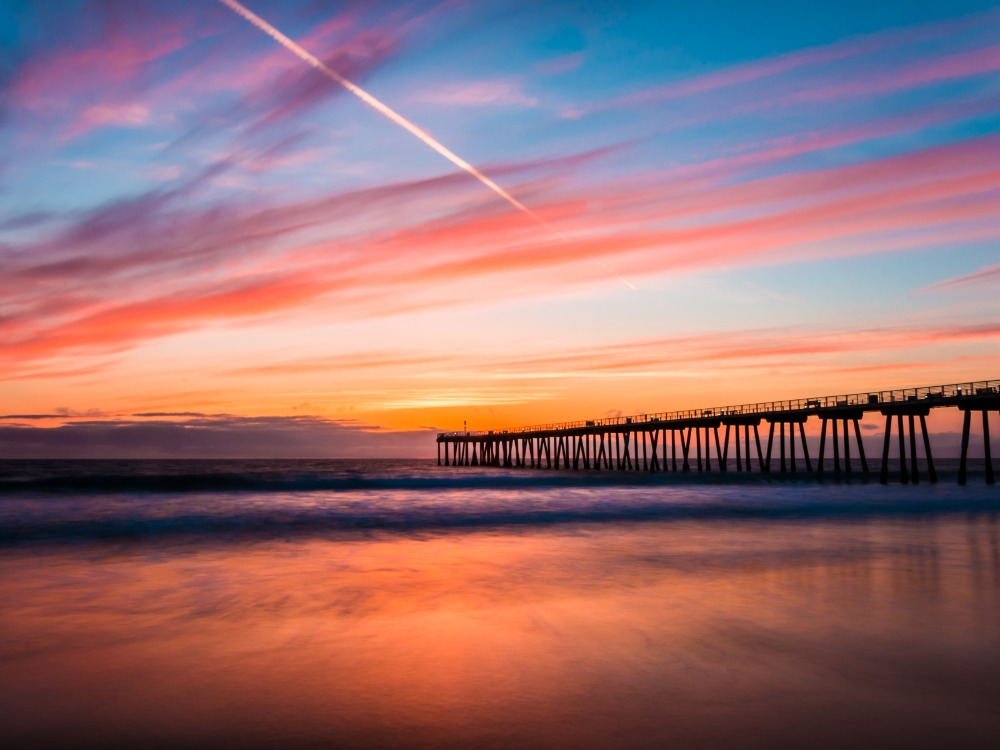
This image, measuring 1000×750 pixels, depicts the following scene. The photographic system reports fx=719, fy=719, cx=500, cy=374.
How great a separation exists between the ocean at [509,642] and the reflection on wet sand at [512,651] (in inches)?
1.4

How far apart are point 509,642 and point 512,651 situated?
17.7 inches

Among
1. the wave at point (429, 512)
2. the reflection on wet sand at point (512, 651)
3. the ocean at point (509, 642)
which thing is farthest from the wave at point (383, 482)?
the reflection on wet sand at point (512, 651)

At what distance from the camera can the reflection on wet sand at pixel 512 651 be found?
5.78 metres

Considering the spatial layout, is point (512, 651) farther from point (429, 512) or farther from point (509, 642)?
point (429, 512)

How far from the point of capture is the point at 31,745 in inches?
217

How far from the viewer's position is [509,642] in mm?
8570

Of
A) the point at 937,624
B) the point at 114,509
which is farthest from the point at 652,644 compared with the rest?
the point at 114,509

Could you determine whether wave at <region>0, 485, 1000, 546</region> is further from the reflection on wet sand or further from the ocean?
the reflection on wet sand

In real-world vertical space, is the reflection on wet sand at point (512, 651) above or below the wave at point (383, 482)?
above

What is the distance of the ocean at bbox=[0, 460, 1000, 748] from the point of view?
5.80m

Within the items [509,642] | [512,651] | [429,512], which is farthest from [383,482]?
[512,651]

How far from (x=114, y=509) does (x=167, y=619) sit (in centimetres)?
2477

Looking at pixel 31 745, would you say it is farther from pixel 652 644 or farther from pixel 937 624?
pixel 937 624

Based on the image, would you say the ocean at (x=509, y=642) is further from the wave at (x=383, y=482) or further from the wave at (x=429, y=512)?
the wave at (x=383, y=482)
